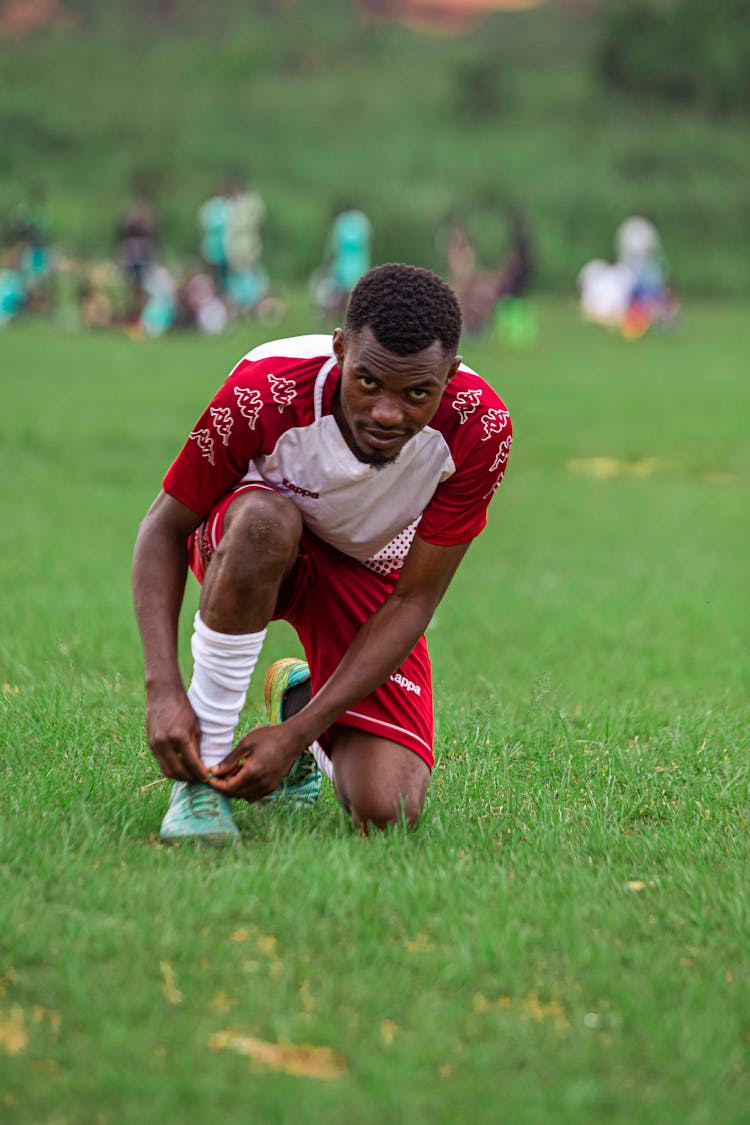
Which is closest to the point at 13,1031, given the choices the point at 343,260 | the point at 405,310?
the point at 405,310

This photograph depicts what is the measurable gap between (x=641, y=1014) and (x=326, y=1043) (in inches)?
24.0

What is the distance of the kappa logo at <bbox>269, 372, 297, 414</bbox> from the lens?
3.61 metres

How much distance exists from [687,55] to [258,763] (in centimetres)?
5416

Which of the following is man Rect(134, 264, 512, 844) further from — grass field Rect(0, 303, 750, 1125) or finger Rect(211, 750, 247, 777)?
grass field Rect(0, 303, 750, 1125)

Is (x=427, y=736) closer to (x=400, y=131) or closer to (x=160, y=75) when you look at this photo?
(x=400, y=131)

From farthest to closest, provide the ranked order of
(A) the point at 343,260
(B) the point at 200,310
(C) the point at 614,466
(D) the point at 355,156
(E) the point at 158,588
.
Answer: (D) the point at 355,156
(A) the point at 343,260
(B) the point at 200,310
(C) the point at 614,466
(E) the point at 158,588

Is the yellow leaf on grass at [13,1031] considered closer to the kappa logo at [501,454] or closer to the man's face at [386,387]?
the man's face at [386,387]

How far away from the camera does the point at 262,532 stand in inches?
135

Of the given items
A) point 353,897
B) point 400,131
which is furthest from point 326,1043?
point 400,131

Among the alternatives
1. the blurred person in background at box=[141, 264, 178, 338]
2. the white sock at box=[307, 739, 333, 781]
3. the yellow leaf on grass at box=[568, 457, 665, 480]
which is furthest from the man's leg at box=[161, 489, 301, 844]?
the blurred person in background at box=[141, 264, 178, 338]

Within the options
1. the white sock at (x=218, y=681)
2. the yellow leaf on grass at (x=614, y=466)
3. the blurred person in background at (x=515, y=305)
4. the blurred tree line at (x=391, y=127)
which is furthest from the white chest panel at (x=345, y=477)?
the blurred tree line at (x=391, y=127)

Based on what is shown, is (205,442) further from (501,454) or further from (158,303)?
(158,303)

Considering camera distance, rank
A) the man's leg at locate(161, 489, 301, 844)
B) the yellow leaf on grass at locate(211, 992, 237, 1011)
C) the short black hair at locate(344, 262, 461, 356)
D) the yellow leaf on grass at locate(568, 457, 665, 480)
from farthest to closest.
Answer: the yellow leaf on grass at locate(568, 457, 665, 480) → the man's leg at locate(161, 489, 301, 844) → the short black hair at locate(344, 262, 461, 356) → the yellow leaf on grass at locate(211, 992, 237, 1011)

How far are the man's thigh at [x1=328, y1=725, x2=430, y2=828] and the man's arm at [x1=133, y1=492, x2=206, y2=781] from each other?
17.7 inches
